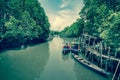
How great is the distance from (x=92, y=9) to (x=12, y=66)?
21.3 metres

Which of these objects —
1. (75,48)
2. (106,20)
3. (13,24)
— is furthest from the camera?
(13,24)

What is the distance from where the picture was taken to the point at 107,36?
24.4 meters

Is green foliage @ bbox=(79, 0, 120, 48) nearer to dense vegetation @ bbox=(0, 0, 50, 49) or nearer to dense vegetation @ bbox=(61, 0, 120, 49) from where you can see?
dense vegetation @ bbox=(61, 0, 120, 49)

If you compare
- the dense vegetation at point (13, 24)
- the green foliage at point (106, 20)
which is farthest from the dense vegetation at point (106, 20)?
the dense vegetation at point (13, 24)

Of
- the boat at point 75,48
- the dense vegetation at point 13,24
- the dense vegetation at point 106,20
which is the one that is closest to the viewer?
the dense vegetation at point 106,20

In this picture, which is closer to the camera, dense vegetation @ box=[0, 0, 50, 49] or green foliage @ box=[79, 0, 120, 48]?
green foliage @ box=[79, 0, 120, 48]

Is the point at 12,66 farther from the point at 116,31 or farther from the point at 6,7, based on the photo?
the point at 6,7

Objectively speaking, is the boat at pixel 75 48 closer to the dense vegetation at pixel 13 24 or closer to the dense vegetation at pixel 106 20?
the dense vegetation at pixel 106 20

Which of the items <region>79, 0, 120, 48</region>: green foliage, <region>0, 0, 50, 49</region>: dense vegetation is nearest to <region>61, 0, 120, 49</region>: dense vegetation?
<region>79, 0, 120, 48</region>: green foliage

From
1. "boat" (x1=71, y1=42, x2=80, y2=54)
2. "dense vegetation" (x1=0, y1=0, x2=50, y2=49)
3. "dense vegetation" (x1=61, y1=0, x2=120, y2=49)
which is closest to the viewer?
"dense vegetation" (x1=61, y1=0, x2=120, y2=49)

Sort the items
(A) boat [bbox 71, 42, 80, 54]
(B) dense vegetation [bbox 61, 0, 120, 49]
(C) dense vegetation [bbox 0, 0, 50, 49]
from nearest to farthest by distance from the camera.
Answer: (B) dense vegetation [bbox 61, 0, 120, 49] < (A) boat [bbox 71, 42, 80, 54] < (C) dense vegetation [bbox 0, 0, 50, 49]

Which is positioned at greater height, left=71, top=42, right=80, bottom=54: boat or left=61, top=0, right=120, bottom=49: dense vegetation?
left=61, top=0, right=120, bottom=49: dense vegetation

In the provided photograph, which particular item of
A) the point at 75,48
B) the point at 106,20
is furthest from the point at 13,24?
the point at 106,20

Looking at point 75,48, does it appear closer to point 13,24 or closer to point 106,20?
point 13,24
